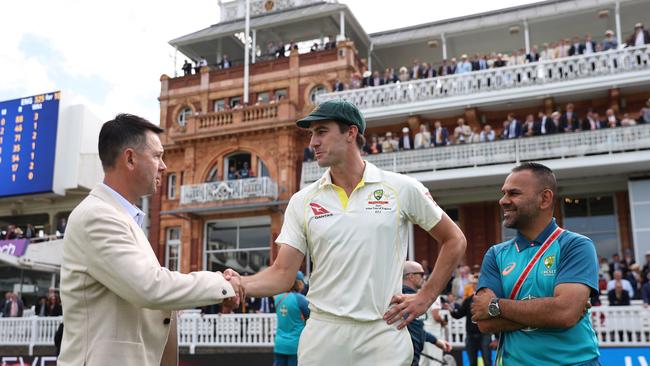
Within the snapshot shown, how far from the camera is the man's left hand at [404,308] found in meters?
3.61

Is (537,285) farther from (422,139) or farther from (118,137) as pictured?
(422,139)

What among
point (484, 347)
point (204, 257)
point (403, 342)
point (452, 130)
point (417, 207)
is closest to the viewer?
point (403, 342)

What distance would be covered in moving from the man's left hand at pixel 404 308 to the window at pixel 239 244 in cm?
2401

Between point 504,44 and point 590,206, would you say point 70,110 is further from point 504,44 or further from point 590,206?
point 590,206

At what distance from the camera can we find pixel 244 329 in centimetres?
1791

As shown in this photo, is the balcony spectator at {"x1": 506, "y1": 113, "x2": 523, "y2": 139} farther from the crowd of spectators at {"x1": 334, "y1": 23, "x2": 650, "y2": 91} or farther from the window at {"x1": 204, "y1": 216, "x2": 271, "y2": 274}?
the window at {"x1": 204, "y1": 216, "x2": 271, "y2": 274}

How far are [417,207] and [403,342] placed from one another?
2.68 ft

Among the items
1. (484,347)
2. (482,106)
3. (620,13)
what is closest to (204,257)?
(482,106)

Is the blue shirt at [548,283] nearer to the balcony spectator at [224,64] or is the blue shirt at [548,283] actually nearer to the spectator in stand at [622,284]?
the spectator in stand at [622,284]

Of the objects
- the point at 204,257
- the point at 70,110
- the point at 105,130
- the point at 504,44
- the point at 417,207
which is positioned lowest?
the point at 417,207

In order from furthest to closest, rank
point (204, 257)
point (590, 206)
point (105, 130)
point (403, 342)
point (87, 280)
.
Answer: point (204, 257) < point (590, 206) < point (403, 342) < point (105, 130) < point (87, 280)

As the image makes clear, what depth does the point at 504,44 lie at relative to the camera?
28.9m

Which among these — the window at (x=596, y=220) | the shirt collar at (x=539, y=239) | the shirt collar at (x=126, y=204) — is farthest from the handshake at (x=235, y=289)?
the window at (x=596, y=220)

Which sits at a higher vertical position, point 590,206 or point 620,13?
point 620,13
